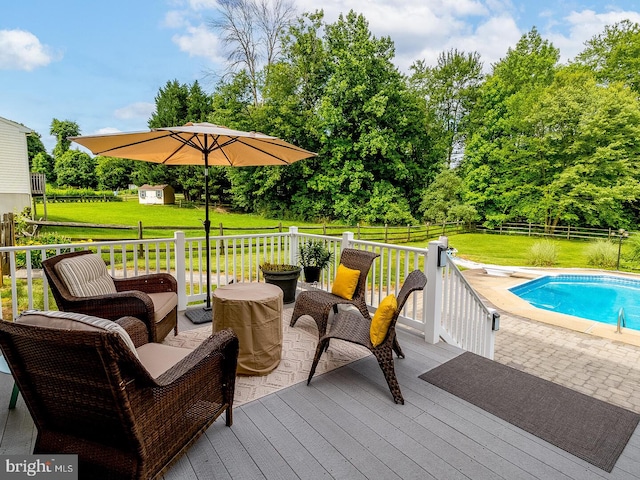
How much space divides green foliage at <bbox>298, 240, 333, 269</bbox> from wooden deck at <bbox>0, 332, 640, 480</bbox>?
2685 mm

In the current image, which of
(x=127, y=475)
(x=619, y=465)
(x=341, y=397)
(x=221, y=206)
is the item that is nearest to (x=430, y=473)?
(x=341, y=397)

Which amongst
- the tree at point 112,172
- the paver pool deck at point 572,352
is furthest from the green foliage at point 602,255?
the tree at point 112,172

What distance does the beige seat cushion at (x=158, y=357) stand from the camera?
201cm

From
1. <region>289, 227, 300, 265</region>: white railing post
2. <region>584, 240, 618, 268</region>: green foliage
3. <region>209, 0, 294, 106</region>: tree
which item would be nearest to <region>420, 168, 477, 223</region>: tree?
<region>584, 240, 618, 268</region>: green foliage

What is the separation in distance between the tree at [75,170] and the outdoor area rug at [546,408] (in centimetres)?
3759

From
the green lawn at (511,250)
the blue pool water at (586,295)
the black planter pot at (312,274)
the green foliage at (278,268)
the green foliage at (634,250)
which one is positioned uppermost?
the green foliage at (278,268)

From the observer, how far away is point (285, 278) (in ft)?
15.8

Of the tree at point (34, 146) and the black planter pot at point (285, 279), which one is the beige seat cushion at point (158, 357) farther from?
the tree at point (34, 146)

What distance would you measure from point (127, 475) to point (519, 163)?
22.2m

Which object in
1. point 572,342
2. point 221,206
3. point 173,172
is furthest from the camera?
point 173,172

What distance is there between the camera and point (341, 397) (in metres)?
2.57

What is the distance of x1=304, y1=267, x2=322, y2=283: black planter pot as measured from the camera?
524 centimetres

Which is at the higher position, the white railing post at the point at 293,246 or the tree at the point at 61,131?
the tree at the point at 61,131

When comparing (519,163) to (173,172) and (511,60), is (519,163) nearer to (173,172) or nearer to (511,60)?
(511,60)
